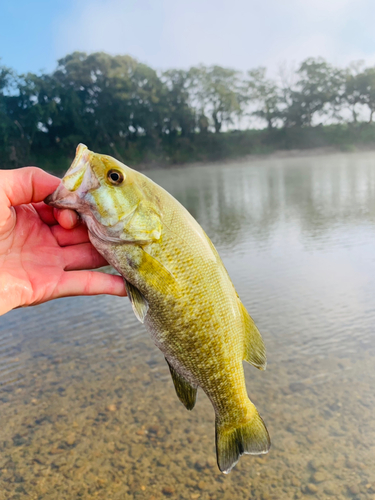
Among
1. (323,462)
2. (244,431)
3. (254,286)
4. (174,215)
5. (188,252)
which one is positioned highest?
(174,215)

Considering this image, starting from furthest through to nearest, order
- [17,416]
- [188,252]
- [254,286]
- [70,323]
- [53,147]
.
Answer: [53,147] → [254,286] → [70,323] → [17,416] → [188,252]

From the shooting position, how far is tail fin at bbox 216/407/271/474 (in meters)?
2.50

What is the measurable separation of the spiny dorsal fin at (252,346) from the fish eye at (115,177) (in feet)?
3.47

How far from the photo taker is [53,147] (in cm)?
5547

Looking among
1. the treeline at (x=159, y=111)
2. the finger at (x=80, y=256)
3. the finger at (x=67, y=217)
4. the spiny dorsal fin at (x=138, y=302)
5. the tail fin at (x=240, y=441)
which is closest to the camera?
the spiny dorsal fin at (x=138, y=302)

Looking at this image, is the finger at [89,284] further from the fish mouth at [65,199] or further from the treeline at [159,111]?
the treeline at [159,111]

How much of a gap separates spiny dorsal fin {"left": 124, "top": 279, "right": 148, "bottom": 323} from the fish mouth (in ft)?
1.81

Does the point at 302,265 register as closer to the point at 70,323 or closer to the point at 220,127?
the point at 70,323

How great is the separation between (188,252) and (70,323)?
18.6 ft

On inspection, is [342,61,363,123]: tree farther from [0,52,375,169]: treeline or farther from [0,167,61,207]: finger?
[0,167,61,207]: finger

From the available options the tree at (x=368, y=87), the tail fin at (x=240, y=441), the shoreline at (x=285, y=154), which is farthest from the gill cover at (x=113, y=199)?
the tree at (x=368, y=87)

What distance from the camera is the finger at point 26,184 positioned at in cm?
281

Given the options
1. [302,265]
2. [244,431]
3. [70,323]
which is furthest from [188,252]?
[302,265]

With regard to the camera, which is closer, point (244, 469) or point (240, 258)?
point (244, 469)
